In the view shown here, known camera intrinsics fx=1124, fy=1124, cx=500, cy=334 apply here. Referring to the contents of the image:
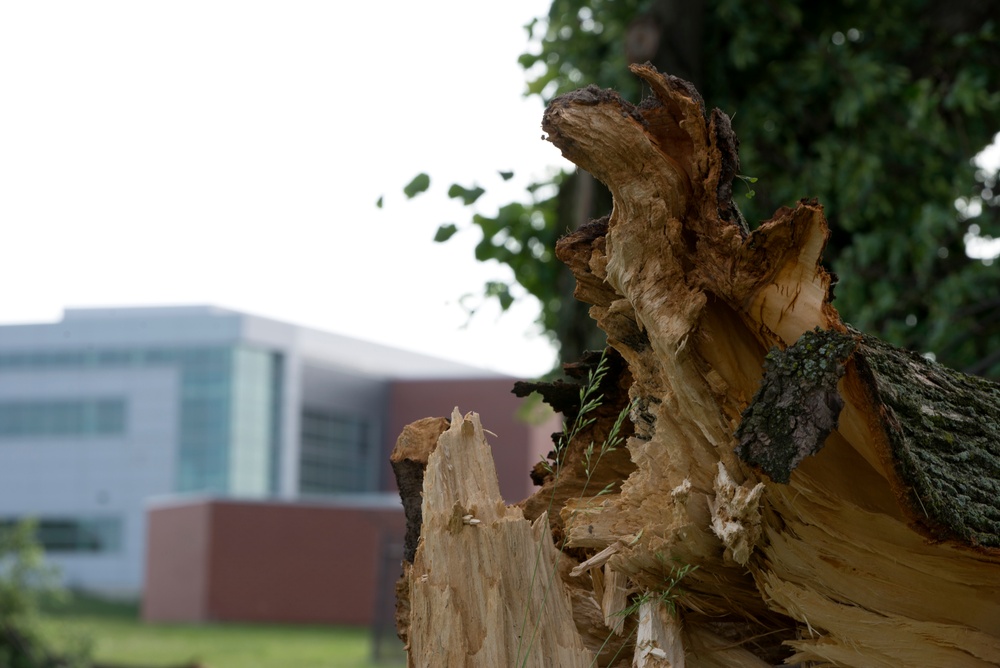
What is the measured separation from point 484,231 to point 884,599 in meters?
4.22

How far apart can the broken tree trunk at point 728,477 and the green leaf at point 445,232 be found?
3186mm

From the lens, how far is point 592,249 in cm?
215

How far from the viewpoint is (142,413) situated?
50.0 metres

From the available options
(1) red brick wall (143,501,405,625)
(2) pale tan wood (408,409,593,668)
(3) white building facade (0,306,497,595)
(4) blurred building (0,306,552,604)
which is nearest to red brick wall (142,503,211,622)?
(1) red brick wall (143,501,405,625)

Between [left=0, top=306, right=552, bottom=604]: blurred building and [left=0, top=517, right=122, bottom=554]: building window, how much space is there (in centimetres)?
5

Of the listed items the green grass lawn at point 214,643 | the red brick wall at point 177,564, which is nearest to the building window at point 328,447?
the red brick wall at point 177,564

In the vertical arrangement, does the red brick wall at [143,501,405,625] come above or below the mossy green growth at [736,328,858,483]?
below

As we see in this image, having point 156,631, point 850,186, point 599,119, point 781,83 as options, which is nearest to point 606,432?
point 599,119

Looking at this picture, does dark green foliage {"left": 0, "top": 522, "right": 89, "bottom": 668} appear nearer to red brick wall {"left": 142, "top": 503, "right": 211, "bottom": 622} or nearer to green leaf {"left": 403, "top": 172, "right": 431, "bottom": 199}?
green leaf {"left": 403, "top": 172, "right": 431, "bottom": 199}

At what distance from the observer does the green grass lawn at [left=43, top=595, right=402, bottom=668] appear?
19.5 metres

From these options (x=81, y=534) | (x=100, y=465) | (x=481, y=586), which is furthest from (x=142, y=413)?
(x=481, y=586)

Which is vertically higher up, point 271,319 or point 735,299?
point 271,319

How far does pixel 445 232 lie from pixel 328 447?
Result: 49.2m

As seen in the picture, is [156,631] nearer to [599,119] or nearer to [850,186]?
[850,186]
